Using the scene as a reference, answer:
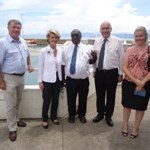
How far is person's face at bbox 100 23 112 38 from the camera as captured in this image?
3623mm

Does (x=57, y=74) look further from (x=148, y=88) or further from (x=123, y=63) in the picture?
(x=148, y=88)

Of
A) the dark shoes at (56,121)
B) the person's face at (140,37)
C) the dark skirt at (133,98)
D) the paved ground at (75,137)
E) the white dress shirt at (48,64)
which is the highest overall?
the person's face at (140,37)

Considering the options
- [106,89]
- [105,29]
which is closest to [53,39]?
A: [105,29]

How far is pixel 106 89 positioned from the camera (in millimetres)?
3980

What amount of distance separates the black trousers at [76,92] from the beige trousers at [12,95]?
2.32ft

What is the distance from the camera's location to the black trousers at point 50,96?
12.3 ft

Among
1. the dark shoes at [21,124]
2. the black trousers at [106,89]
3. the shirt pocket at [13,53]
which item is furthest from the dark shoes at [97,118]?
the shirt pocket at [13,53]

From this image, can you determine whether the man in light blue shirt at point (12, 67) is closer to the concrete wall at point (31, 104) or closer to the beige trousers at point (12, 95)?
the beige trousers at point (12, 95)

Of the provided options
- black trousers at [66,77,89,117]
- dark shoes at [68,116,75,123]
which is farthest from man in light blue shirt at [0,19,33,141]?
dark shoes at [68,116,75,123]

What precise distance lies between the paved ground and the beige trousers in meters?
0.21

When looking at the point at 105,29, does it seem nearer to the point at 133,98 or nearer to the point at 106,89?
the point at 106,89

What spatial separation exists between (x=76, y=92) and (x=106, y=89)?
1.45 feet

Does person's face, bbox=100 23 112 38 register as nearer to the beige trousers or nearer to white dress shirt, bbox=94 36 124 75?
white dress shirt, bbox=94 36 124 75

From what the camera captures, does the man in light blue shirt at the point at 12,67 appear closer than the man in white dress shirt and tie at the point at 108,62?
Yes
